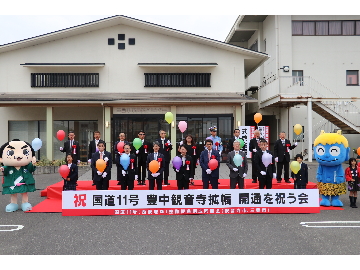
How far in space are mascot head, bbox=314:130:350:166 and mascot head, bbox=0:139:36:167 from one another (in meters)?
7.45

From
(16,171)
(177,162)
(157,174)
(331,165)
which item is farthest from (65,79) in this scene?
(331,165)

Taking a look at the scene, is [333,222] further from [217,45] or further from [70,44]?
[70,44]

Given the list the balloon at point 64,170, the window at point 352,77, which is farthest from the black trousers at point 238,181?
the window at point 352,77

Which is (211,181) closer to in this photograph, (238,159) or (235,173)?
(235,173)

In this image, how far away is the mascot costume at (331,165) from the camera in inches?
328

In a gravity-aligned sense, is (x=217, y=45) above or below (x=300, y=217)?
above

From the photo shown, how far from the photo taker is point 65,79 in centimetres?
1889

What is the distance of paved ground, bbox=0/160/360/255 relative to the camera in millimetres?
5363

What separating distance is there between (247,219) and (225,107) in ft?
38.2

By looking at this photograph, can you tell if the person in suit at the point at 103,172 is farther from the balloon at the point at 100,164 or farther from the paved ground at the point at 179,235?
the paved ground at the point at 179,235

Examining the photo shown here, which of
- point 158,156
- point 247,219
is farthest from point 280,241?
point 158,156

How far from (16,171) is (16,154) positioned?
17.2 inches

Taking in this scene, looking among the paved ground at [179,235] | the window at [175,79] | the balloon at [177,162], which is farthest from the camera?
the window at [175,79]

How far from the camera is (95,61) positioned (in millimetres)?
18922
